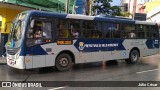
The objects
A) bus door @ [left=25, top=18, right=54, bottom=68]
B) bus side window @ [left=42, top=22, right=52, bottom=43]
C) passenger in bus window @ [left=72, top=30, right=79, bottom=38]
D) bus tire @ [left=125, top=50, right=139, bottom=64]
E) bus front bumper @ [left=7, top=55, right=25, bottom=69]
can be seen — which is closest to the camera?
bus front bumper @ [left=7, top=55, right=25, bottom=69]

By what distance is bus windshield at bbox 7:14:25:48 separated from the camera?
483 inches

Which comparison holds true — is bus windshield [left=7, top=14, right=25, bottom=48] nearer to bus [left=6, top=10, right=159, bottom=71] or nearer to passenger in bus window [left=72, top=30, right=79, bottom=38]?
bus [left=6, top=10, right=159, bottom=71]

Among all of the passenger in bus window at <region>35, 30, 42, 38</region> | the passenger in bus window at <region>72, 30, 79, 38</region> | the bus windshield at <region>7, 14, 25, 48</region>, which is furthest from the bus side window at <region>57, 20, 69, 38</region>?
the bus windshield at <region>7, 14, 25, 48</region>

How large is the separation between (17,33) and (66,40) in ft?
7.45

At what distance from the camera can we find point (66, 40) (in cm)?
1343

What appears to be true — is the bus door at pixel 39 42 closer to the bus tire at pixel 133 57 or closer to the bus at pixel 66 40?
the bus at pixel 66 40

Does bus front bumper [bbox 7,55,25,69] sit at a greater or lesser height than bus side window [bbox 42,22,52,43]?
lesser

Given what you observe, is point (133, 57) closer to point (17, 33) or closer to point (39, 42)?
point (39, 42)

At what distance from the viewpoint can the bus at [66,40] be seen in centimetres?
1222

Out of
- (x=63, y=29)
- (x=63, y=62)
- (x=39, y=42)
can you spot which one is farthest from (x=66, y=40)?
(x=39, y=42)

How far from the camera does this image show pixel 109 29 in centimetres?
1572

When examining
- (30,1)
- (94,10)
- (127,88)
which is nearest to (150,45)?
(30,1)

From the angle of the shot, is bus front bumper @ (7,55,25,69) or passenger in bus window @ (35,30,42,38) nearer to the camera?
bus front bumper @ (7,55,25,69)

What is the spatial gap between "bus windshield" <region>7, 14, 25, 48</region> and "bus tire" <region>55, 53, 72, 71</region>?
2.02 meters
